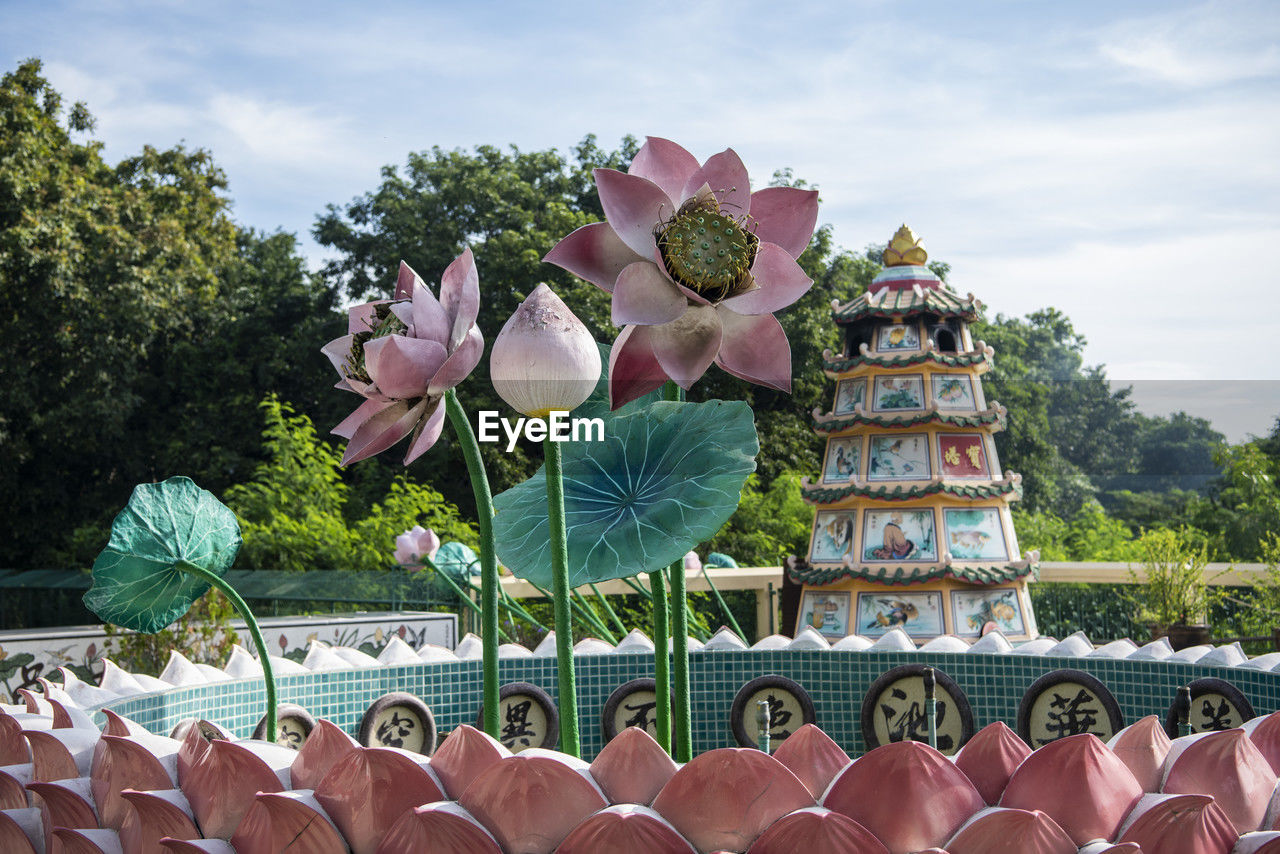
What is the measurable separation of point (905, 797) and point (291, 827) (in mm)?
675

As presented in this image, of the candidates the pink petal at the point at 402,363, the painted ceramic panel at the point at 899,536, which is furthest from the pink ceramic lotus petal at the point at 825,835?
the painted ceramic panel at the point at 899,536

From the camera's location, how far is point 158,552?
2143 millimetres

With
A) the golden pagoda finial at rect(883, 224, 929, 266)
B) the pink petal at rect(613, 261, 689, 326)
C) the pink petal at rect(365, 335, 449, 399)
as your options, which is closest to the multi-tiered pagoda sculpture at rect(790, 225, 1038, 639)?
the golden pagoda finial at rect(883, 224, 929, 266)

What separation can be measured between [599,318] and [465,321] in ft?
40.7

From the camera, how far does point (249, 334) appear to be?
1773 cm

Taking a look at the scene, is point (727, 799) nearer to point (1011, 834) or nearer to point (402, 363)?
point (1011, 834)

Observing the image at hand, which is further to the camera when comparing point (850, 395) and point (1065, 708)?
point (850, 395)

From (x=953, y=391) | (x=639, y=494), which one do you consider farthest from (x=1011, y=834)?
(x=953, y=391)

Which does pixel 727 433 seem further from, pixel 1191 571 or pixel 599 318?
pixel 599 318

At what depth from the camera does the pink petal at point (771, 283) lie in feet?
5.45

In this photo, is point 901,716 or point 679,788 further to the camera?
point 901,716

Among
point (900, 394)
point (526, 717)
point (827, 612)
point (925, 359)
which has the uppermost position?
point (925, 359)

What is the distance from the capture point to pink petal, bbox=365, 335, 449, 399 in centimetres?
157

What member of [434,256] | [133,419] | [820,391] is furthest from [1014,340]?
[133,419]
